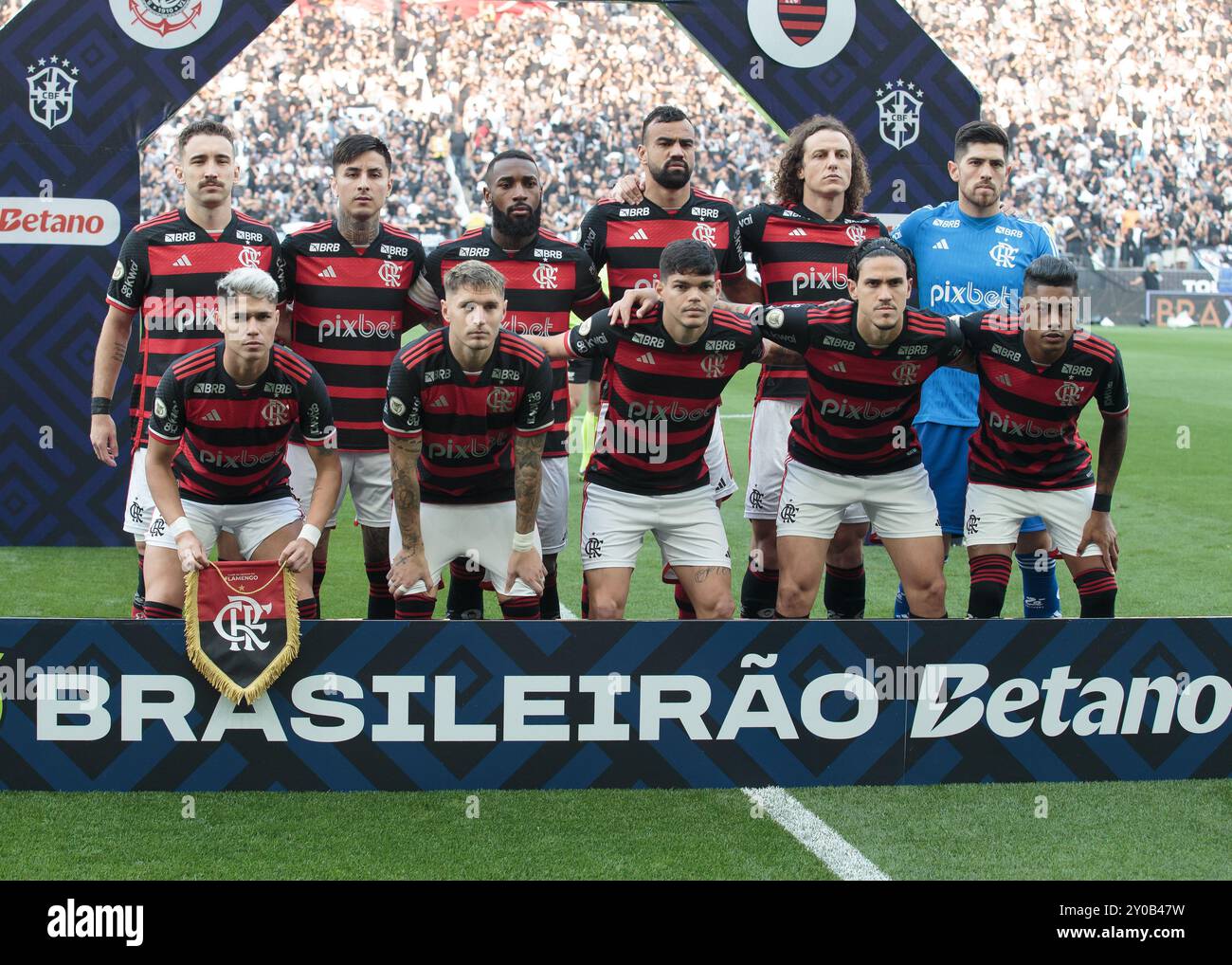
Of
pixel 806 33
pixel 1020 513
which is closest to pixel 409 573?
pixel 1020 513

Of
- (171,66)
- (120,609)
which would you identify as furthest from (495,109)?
(120,609)

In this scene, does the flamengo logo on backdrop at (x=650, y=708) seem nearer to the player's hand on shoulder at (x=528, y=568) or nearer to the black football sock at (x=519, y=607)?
the player's hand on shoulder at (x=528, y=568)

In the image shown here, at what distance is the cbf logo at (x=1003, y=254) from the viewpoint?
246 inches

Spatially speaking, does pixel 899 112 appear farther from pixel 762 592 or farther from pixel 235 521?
pixel 235 521

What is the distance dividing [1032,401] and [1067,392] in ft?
0.46

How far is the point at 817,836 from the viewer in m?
4.33

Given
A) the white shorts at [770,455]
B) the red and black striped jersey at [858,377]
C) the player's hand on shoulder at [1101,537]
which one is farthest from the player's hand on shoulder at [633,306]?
the player's hand on shoulder at [1101,537]

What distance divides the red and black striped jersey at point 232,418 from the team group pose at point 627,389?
0.4 inches

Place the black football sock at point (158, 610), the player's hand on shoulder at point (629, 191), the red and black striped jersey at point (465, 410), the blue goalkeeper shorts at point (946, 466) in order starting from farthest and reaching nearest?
the blue goalkeeper shorts at point (946, 466) < the player's hand on shoulder at point (629, 191) < the black football sock at point (158, 610) < the red and black striped jersey at point (465, 410)

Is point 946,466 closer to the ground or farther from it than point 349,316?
closer to the ground

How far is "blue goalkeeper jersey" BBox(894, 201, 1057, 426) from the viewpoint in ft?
20.6

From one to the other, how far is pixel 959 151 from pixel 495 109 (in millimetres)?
25535

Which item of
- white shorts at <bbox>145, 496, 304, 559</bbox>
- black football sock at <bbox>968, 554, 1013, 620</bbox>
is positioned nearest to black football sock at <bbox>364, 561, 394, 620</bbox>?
white shorts at <bbox>145, 496, 304, 559</bbox>

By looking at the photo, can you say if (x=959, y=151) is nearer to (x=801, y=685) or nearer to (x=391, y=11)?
(x=801, y=685)
